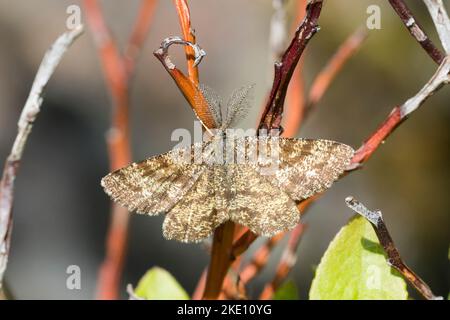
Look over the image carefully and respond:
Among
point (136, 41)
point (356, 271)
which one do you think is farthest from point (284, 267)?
point (136, 41)

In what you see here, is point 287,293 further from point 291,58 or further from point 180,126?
point 180,126

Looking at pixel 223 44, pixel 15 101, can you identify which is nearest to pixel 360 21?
pixel 223 44

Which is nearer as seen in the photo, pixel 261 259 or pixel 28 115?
pixel 28 115

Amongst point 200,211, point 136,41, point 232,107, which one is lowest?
point 200,211

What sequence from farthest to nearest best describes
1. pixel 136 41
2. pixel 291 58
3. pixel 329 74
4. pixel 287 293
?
1. pixel 136 41
2. pixel 329 74
3. pixel 287 293
4. pixel 291 58

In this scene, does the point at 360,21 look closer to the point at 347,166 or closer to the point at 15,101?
the point at 15,101

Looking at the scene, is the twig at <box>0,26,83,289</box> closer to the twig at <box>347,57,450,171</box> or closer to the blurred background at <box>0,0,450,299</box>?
the twig at <box>347,57,450,171</box>
